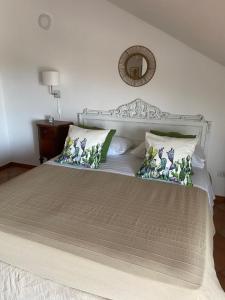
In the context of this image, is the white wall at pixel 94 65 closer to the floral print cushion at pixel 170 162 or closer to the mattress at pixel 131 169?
the mattress at pixel 131 169

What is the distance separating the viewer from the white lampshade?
3002 millimetres

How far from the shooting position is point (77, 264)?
1192 mm

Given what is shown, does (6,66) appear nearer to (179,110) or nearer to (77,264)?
(179,110)

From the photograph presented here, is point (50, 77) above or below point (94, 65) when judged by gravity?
below

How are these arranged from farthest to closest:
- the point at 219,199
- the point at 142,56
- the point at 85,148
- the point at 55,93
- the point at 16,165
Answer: the point at 16,165, the point at 55,93, the point at 219,199, the point at 142,56, the point at 85,148

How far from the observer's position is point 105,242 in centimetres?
126

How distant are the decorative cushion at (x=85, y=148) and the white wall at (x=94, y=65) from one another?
2.43ft

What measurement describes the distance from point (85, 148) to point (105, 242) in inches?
49.3

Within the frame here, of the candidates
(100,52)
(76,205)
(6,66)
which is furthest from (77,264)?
(6,66)

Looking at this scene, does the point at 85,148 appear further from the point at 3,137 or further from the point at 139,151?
the point at 3,137

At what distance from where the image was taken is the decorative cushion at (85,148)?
237 centimetres

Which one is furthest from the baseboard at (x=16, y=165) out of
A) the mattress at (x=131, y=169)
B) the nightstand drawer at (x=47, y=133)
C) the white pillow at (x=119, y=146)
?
the white pillow at (x=119, y=146)

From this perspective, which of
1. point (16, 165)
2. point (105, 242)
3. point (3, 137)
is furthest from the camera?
point (16, 165)

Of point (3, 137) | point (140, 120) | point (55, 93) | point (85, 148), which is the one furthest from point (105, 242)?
point (3, 137)
